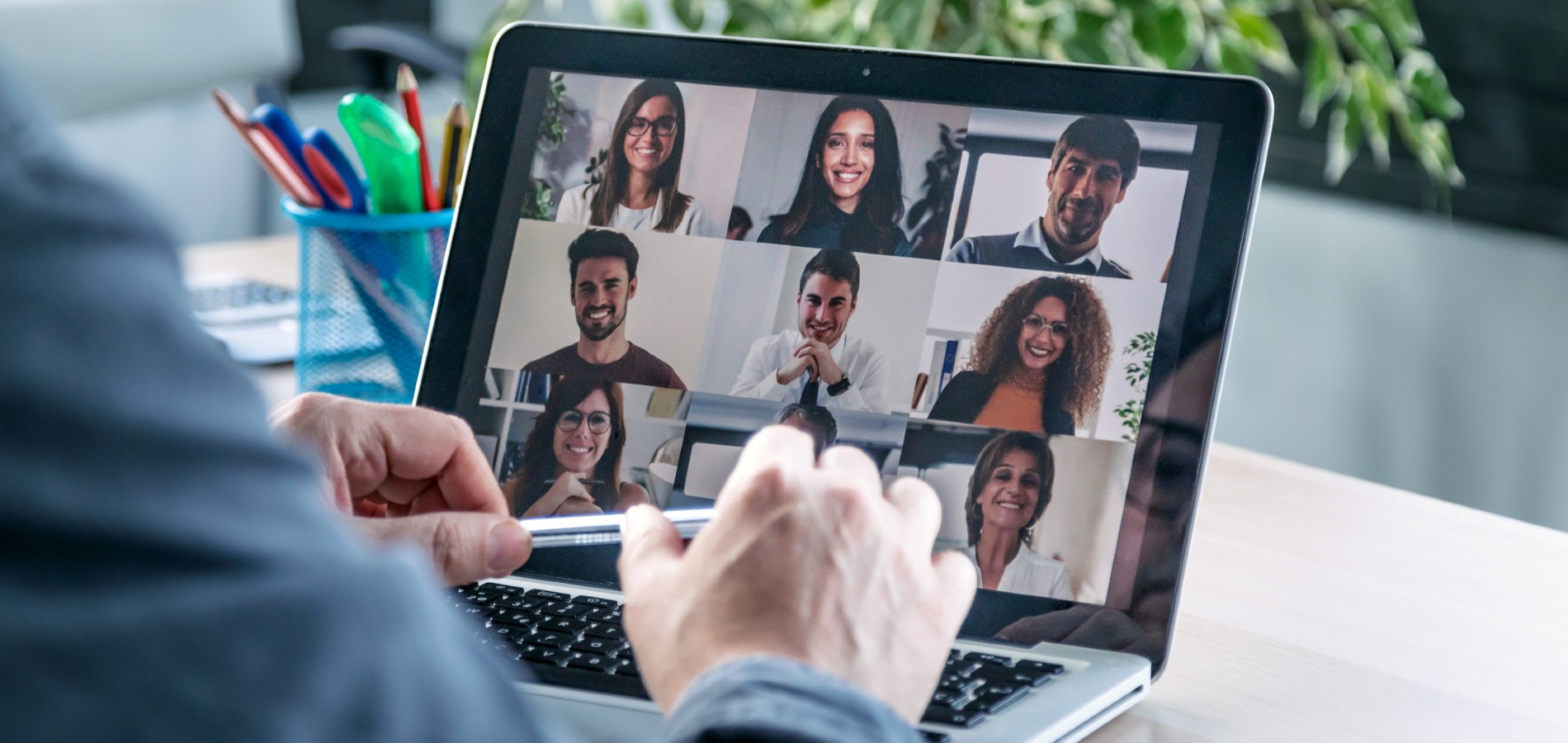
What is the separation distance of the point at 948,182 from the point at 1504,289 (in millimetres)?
1274

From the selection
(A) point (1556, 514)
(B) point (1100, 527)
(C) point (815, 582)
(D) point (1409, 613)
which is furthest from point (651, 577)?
(A) point (1556, 514)

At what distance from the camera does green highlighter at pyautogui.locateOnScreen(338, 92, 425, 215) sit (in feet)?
2.47

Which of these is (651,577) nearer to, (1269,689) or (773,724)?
(773,724)

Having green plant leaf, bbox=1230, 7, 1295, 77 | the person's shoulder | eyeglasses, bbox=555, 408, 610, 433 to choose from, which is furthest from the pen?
green plant leaf, bbox=1230, 7, 1295, 77

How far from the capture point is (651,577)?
437 mm

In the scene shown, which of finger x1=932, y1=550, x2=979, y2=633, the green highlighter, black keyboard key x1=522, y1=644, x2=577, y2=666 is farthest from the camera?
the green highlighter

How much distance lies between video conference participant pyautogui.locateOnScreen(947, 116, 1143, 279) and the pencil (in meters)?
0.34

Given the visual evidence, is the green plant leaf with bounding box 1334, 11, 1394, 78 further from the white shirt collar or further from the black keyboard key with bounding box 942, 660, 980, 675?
the black keyboard key with bounding box 942, 660, 980, 675

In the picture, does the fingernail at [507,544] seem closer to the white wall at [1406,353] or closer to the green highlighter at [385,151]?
the green highlighter at [385,151]

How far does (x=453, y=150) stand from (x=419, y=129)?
0.14 ft

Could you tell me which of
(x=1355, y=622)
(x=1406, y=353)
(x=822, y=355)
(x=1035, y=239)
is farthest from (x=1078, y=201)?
(x=1406, y=353)

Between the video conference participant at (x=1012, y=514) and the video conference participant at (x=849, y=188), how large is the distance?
11 centimetres

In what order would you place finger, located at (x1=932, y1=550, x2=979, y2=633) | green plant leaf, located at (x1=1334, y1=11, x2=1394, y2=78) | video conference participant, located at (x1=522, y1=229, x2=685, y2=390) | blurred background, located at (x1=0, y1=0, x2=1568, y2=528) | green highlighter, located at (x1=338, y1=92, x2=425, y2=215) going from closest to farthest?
finger, located at (x1=932, y1=550, x2=979, y2=633) < video conference participant, located at (x1=522, y1=229, x2=685, y2=390) < green highlighter, located at (x1=338, y1=92, x2=425, y2=215) < green plant leaf, located at (x1=1334, y1=11, x2=1394, y2=78) < blurred background, located at (x1=0, y1=0, x2=1568, y2=528)

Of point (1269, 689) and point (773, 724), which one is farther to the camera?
point (1269, 689)
